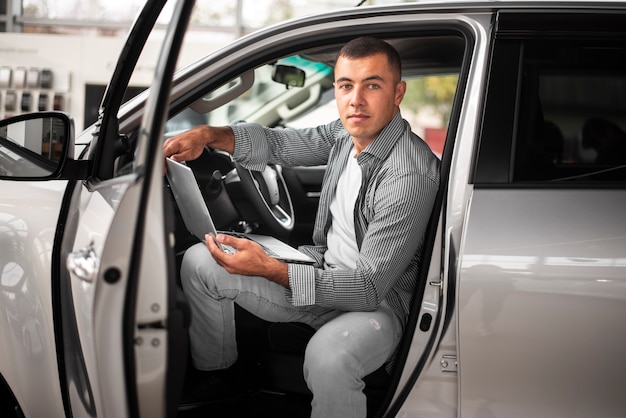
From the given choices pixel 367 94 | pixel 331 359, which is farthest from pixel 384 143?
pixel 331 359

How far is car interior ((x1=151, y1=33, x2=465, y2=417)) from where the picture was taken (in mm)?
2031

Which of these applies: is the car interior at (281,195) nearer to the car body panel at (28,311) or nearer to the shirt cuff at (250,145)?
the shirt cuff at (250,145)

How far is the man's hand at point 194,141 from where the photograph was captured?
6.88ft

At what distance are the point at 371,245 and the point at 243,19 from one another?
8122mm

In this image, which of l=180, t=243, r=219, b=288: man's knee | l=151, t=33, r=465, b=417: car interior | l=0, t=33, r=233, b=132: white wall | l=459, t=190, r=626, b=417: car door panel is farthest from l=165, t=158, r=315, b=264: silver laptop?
l=0, t=33, r=233, b=132: white wall

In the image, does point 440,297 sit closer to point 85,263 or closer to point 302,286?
point 302,286

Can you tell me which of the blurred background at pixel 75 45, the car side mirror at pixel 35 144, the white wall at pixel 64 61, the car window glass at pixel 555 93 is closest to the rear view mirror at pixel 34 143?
the car side mirror at pixel 35 144

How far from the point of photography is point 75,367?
1.63 m

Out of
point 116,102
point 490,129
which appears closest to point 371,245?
point 490,129

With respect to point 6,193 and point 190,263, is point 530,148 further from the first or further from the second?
point 6,193

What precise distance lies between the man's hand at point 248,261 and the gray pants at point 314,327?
0.16 meters

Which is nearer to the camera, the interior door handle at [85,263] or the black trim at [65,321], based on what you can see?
the interior door handle at [85,263]

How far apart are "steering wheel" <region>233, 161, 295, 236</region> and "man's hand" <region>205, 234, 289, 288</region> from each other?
96 centimetres

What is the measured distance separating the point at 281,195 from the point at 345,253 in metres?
1.15
